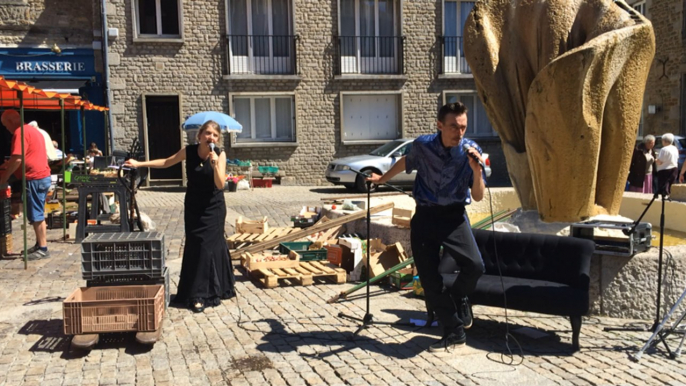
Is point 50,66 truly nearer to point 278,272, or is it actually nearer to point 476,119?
point 476,119

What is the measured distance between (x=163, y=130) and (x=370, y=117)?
685cm

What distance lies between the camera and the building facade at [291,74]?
21.4 m

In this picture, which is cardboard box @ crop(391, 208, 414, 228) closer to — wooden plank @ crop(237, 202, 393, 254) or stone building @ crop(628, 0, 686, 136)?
wooden plank @ crop(237, 202, 393, 254)

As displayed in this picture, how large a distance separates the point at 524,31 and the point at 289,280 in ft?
12.2

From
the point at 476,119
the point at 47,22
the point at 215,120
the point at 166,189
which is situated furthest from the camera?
the point at 476,119

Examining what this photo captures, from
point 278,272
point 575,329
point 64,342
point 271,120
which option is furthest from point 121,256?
point 271,120

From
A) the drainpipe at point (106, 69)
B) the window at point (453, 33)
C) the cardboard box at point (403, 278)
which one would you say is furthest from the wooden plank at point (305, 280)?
the window at point (453, 33)

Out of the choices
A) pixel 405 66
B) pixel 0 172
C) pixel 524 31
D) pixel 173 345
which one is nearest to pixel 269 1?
pixel 405 66

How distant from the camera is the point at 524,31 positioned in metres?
7.57

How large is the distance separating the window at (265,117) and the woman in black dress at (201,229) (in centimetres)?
1624

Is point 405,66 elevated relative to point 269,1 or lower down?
lower down

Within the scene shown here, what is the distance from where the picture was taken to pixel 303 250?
8984 millimetres

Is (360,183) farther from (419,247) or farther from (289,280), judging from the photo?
(419,247)

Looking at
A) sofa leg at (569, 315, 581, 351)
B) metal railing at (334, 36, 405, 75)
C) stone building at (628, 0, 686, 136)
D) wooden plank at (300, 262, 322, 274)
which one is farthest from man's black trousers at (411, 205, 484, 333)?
stone building at (628, 0, 686, 136)
